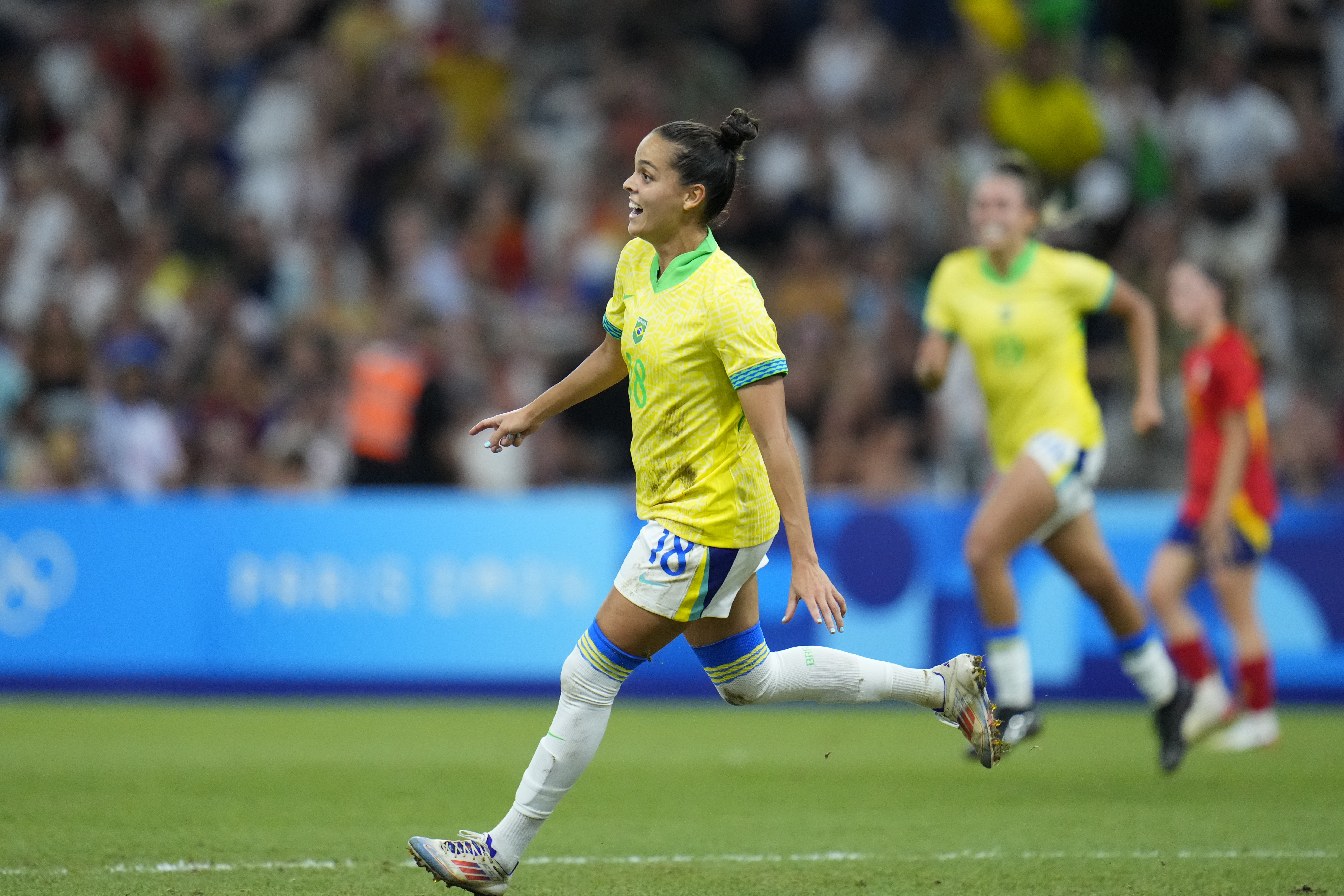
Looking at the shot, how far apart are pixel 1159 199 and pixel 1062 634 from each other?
4844 millimetres

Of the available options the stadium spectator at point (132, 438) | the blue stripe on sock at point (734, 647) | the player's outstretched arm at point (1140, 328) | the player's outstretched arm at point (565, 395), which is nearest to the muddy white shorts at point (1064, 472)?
the player's outstretched arm at point (1140, 328)

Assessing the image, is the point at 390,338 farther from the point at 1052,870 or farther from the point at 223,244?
the point at 1052,870

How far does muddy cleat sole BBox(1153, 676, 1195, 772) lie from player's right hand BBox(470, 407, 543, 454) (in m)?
3.76

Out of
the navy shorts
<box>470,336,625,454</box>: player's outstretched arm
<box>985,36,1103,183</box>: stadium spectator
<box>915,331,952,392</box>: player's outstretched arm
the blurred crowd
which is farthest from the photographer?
<box>985,36,1103,183</box>: stadium spectator

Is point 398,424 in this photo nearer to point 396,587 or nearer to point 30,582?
point 396,587

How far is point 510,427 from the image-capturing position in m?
5.17

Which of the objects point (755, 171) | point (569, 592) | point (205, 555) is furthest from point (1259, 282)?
point (205, 555)

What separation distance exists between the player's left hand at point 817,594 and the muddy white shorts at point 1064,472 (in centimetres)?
300

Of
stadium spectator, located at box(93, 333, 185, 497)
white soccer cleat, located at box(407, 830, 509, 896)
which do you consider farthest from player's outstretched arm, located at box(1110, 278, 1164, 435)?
stadium spectator, located at box(93, 333, 185, 497)

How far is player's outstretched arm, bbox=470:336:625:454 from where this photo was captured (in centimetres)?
511

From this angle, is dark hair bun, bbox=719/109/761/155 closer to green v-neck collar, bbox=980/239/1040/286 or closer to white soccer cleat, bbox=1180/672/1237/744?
green v-neck collar, bbox=980/239/1040/286

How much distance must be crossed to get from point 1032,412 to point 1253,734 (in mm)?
2495

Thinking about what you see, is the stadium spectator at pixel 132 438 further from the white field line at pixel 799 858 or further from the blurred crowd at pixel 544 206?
the white field line at pixel 799 858

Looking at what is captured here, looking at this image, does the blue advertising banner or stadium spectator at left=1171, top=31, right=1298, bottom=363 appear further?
stadium spectator at left=1171, top=31, right=1298, bottom=363
